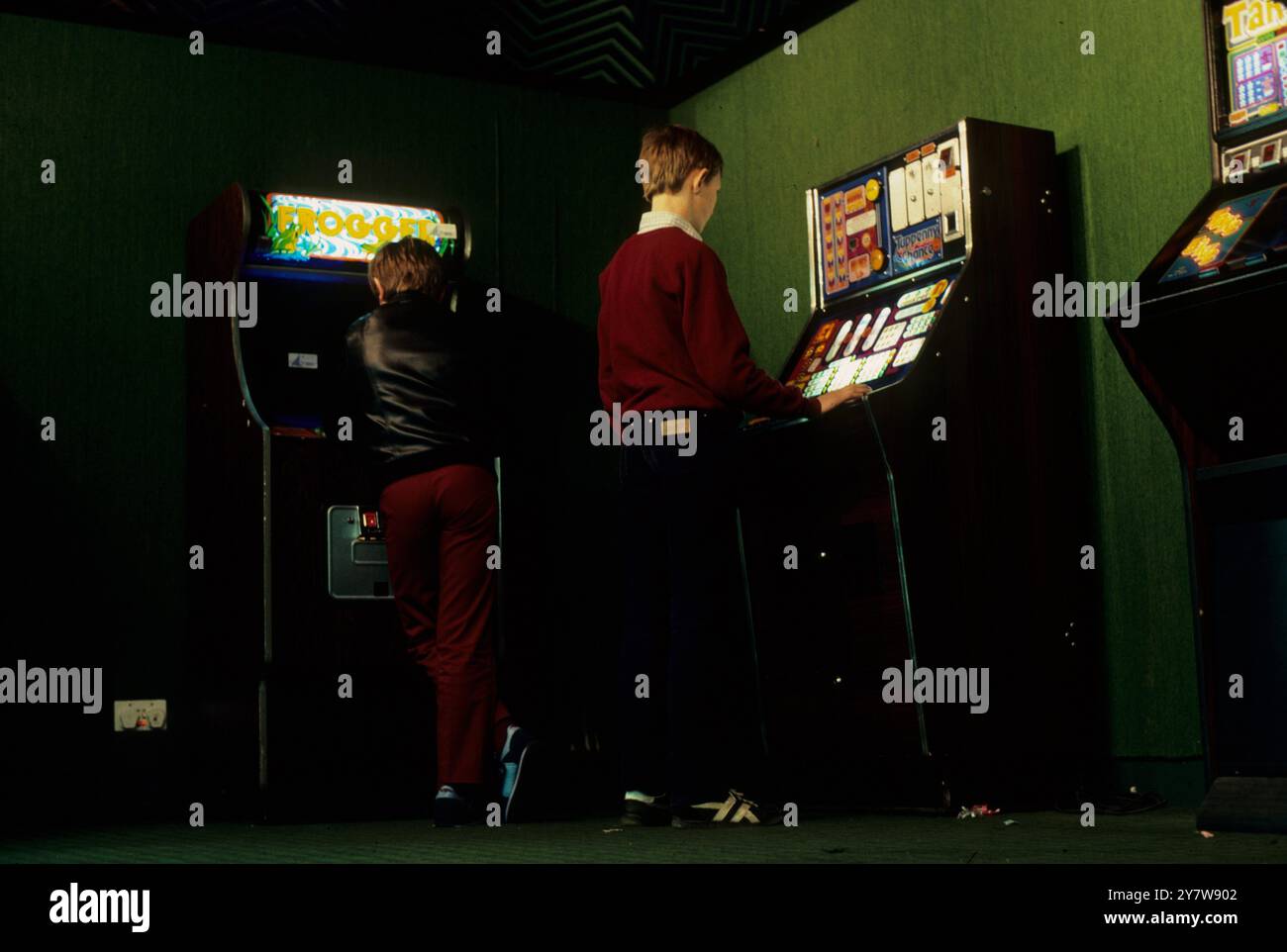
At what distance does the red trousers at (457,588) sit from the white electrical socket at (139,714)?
1.51 metres

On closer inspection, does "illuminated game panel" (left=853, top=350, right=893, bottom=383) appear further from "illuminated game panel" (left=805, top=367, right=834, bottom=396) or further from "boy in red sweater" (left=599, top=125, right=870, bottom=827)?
"boy in red sweater" (left=599, top=125, right=870, bottom=827)

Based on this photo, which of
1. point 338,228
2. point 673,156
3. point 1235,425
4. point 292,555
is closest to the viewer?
point 1235,425

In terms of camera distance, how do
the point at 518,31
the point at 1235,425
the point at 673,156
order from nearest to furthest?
the point at 1235,425, the point at 673,156, the point at 518,31

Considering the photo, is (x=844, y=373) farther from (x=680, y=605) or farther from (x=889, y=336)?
(x=680, y=605)

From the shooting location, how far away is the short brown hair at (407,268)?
15.0 ft

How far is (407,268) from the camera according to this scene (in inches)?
179

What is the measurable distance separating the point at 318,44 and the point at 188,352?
4.37 feet

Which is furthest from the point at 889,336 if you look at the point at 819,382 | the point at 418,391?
the point at 418,391

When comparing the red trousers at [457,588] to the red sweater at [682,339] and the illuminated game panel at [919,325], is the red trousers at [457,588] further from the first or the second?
the illuminated game panel at [919,325]

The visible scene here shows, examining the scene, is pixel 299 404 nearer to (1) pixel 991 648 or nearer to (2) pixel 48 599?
(2) pixel 48 599

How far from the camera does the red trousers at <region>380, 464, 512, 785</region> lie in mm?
4332

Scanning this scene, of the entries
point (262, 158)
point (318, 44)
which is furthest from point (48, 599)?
point (318, 44)

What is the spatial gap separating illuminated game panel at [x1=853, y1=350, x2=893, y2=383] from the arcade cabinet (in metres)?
0.89

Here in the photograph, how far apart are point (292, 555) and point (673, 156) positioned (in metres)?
1.80
